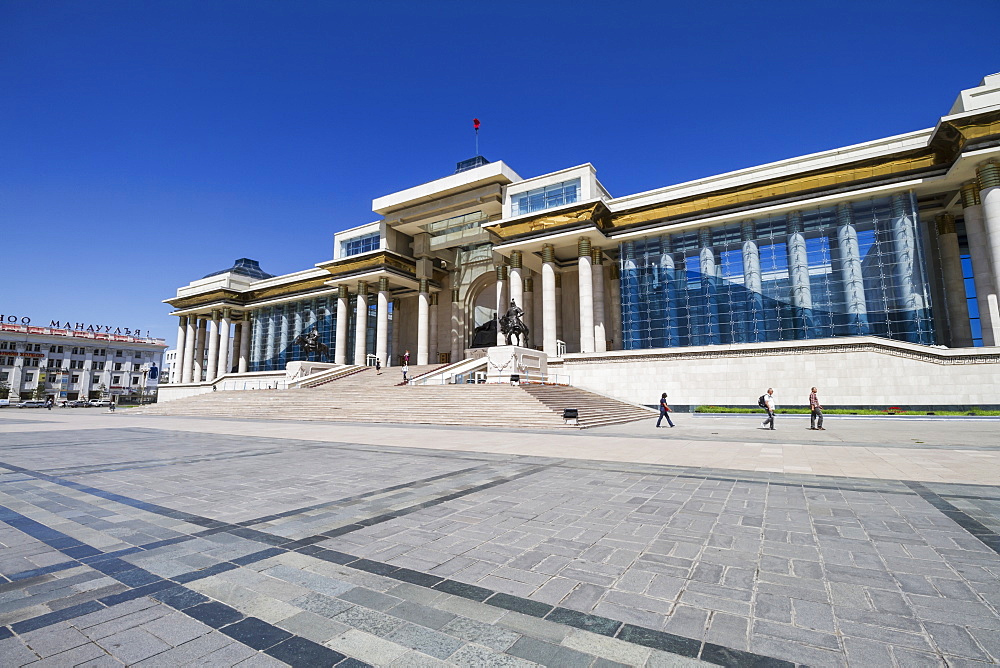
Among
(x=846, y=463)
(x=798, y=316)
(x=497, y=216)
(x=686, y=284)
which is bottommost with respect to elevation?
(x=846, y=463)

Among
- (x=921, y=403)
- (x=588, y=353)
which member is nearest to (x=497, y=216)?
(x=588, y=353)

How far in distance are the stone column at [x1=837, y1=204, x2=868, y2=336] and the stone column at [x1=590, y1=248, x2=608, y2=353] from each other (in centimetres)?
1457

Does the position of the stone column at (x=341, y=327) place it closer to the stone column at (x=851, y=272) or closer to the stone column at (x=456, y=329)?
the stone column at (x=456, y=329)

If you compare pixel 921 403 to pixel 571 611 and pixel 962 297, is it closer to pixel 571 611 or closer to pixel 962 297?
pixel 962 297

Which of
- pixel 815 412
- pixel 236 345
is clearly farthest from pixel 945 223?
pixel 236 345

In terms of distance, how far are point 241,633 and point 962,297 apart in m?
39.5

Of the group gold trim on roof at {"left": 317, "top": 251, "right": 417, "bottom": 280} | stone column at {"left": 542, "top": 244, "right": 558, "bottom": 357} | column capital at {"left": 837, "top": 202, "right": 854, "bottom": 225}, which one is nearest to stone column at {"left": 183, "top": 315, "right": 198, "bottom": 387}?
gold trim on roof at {"left": 317, "top": 251, "right": 417, "bottom": 280}

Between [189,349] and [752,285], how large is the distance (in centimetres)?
6387

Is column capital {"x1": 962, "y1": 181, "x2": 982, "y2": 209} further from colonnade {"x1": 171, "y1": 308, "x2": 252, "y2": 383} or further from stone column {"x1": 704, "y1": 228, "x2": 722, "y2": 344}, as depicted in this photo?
colonnade {"x1": 171, "y1": 308, "x2": 252, "y2": 383}

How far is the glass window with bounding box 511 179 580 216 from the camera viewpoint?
114 ft

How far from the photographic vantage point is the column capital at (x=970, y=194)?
2469cm

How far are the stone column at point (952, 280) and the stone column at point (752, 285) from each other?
10.8 metres

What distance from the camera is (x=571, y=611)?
118 inches

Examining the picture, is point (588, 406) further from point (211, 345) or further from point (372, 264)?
point (211, 345)
